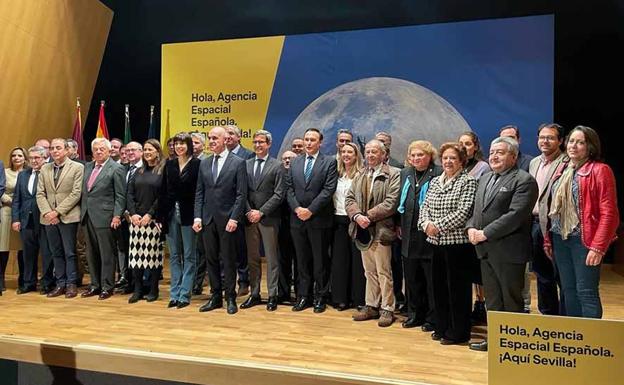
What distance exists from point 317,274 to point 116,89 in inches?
212

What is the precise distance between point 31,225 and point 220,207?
2035 mm

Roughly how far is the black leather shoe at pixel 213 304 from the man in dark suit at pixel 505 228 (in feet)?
6.99

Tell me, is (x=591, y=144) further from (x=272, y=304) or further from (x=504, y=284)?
(x=272, y=304)

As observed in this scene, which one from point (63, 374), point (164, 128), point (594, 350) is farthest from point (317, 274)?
point (164, 128)

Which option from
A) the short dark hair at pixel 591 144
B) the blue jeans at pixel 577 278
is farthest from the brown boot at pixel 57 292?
the short dark hair at pixel 591 144

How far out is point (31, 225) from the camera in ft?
16.8

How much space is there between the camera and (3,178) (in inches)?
200

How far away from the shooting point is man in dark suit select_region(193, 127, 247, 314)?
14.0 feet

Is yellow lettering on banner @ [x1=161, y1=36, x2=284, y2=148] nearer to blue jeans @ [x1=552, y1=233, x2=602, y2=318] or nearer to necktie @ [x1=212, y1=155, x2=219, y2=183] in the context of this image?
necktie @ [x1=212, y1=155, x2=219, y2=183]

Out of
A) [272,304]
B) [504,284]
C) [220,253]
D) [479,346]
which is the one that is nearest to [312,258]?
[272,304]

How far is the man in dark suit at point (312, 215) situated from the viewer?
167 inches

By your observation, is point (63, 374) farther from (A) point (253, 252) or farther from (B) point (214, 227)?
(A) point (253, 252)

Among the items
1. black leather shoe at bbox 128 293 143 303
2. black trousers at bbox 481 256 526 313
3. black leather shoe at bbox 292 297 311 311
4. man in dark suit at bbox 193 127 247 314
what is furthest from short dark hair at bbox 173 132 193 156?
black trousers at bbox 481 256 526 313


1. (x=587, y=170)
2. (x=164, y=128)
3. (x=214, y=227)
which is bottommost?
(x=214, y=227)
